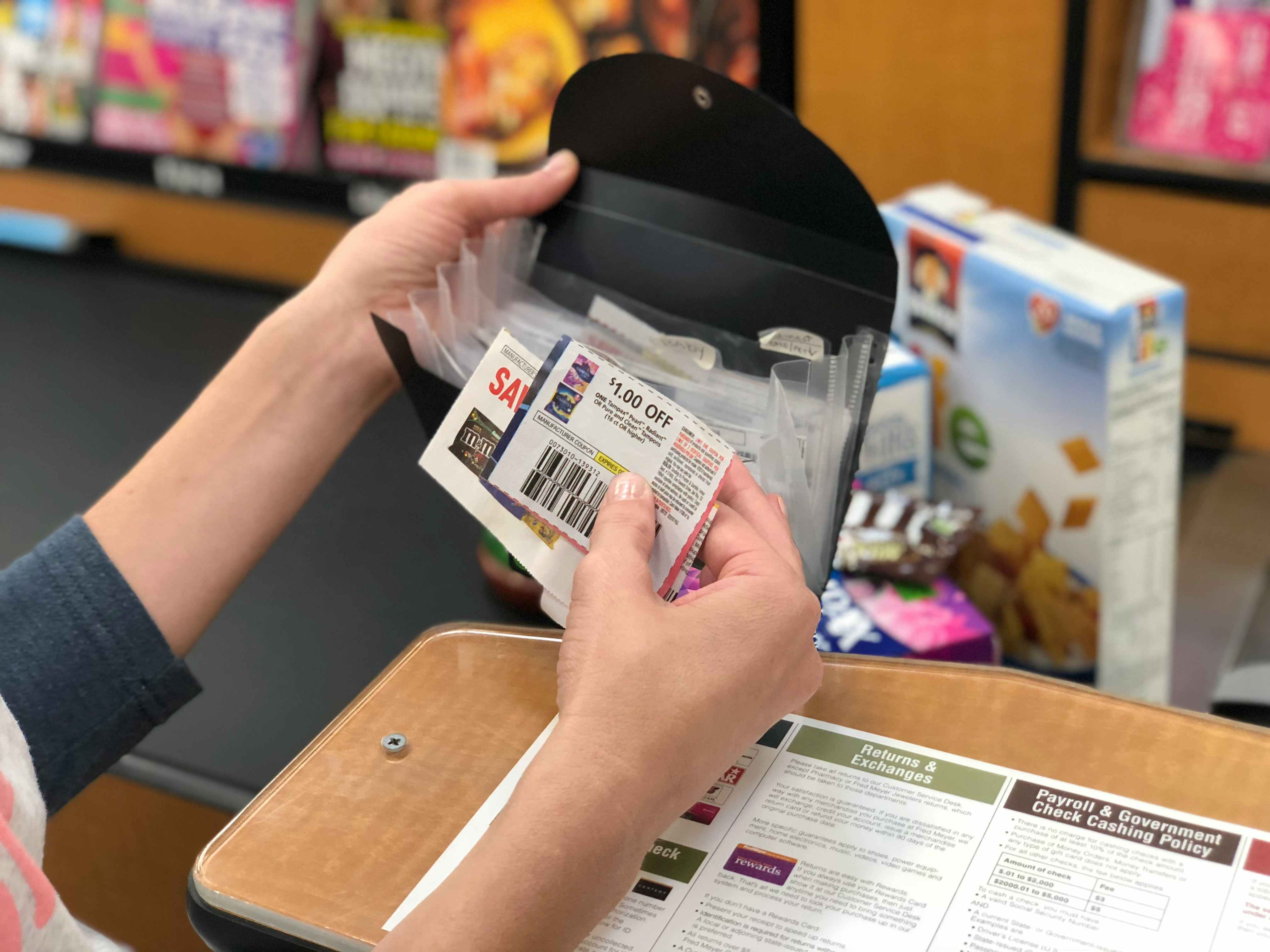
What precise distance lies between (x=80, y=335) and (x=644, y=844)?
124cm

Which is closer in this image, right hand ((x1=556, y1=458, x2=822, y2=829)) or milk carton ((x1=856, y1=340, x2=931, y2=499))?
right hand ((x1=556, y1=458, x2=822, y2=829))

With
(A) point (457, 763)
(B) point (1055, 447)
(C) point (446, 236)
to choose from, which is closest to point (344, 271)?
(C) point (446, 236)

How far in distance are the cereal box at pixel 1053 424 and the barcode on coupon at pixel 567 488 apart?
38 centimetres

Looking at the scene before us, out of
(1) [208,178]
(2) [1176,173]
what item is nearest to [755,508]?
(2) [1176,173]

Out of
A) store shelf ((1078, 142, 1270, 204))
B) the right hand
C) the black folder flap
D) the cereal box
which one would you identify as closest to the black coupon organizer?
the black folder flap

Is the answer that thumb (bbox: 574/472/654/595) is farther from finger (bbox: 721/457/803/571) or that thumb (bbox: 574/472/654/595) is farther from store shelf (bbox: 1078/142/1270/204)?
store shelf (bbox: 1078/142/1270/204)

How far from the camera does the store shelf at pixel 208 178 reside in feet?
4.53

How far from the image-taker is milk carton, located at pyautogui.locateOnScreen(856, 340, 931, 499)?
801 mm

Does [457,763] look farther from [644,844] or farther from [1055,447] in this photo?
[1055,447]

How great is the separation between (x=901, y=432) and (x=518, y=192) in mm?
315

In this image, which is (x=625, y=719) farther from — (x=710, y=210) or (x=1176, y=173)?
(x=1176, y=173)

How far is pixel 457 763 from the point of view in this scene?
1.65 ft

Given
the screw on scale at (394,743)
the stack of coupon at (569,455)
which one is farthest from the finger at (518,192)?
the screw on scale at (394,743)

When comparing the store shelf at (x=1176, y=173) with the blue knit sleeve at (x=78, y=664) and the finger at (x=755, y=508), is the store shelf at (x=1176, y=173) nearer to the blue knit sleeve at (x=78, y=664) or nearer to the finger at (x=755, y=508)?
the finger at (x=755, y=508)
